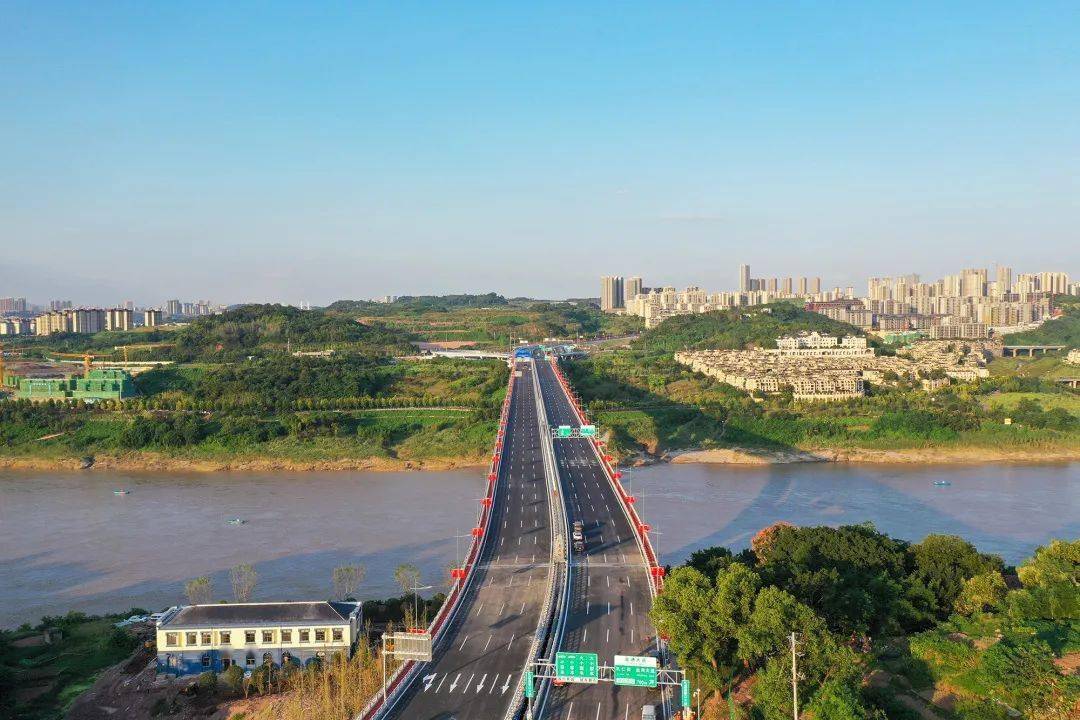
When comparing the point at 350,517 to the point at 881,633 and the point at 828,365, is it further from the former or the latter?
the point at 828,365

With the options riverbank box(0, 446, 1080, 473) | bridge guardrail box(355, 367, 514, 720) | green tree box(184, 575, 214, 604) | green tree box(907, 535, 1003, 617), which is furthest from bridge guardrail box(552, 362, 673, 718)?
riverbank box(0, 446, 1080, 473)

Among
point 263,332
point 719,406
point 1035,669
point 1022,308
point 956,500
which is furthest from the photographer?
point 1022,308

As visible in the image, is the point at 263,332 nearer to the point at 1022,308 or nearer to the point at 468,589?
the point at 468,589

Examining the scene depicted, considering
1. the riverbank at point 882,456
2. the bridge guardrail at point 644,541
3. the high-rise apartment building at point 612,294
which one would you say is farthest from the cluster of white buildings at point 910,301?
the bridge guardrail at point 644,541

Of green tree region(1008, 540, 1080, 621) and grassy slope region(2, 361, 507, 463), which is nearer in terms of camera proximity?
green tree region(1008, 540, 1080, 621)

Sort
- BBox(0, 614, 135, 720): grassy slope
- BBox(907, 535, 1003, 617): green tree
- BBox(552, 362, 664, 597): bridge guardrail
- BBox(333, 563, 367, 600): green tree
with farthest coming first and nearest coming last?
BBox(333, 563, 367, 600): green tree, BBox(552, 362, 664, 597): bridge guardrail, BBox(907, 535, 1003, 617): green tree, BBox(0, 614, 135, 720): grassy slope

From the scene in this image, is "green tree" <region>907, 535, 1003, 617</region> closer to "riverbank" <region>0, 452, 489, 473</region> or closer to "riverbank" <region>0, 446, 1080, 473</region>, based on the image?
"riverbank" <region>0, 446, 1080, 473</region>

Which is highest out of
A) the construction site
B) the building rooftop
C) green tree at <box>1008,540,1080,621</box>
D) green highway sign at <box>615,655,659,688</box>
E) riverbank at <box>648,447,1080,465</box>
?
the construction site

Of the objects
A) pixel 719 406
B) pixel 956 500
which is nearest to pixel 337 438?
pixel 719 406
